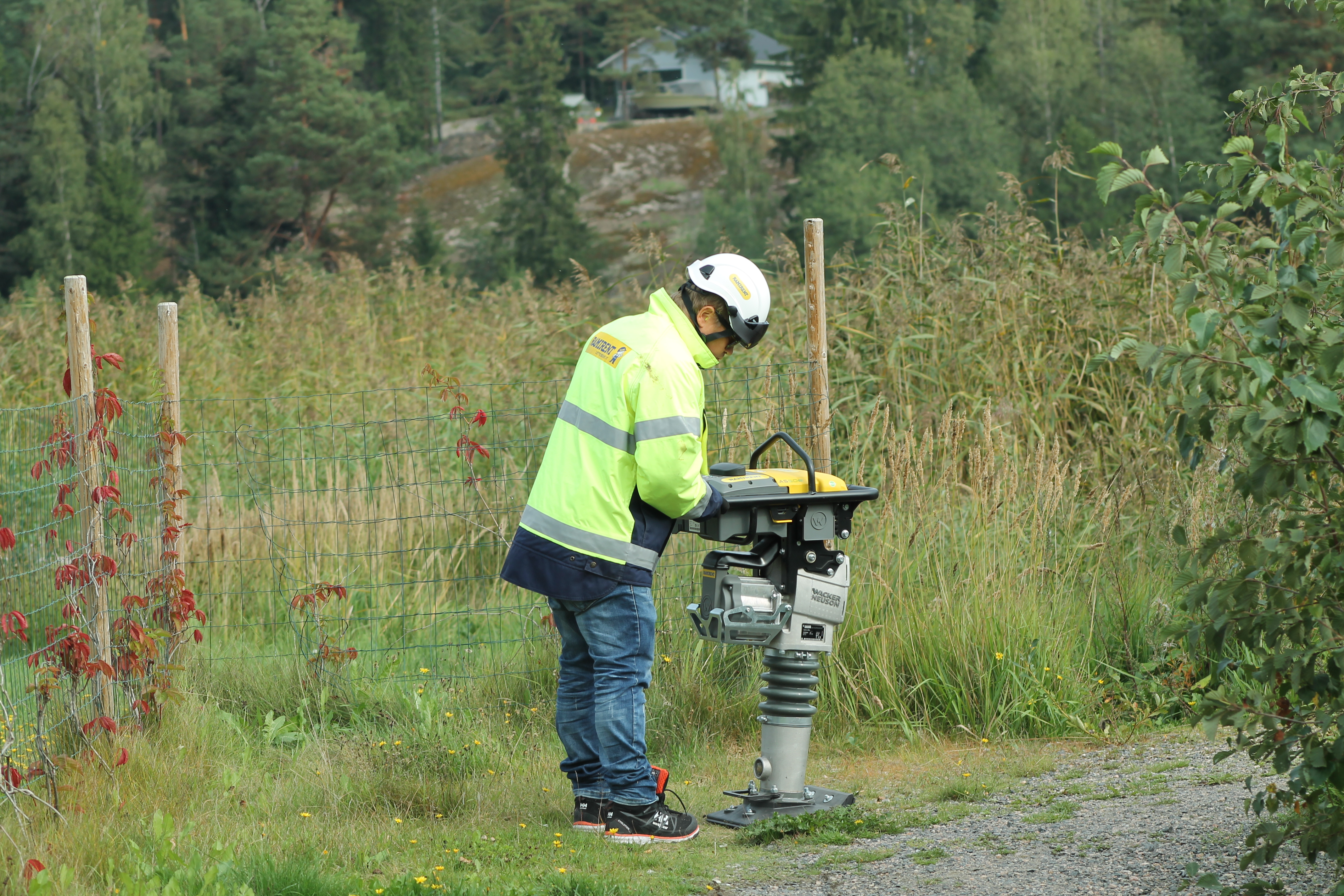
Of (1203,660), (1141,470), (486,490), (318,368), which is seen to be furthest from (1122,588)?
(318,368)

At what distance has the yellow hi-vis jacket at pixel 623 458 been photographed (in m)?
4.32

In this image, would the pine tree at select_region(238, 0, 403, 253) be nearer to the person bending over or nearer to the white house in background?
the white house in background

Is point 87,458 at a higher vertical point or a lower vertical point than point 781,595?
higher

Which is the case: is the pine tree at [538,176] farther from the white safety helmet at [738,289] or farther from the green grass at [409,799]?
the white safety helmet at [738,289]

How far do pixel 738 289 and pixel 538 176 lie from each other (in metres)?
44.3

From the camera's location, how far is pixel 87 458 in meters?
5.15

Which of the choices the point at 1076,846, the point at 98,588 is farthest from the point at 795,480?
the point at 98,588

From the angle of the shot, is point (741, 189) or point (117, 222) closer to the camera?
point (117, 222)

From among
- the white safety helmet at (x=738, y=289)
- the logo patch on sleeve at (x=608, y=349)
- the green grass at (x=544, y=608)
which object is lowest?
the green grass at (x=544, y=608)

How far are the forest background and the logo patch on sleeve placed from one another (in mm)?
35315

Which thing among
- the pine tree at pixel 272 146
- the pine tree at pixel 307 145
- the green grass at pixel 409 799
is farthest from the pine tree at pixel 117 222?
the green grass at pixel 409 799

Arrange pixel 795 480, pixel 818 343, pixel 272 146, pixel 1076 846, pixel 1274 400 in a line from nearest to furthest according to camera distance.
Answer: pixel 1274 400
pixel 1076 846
pixel 795 480
pixel 818 343
pixel 272 146

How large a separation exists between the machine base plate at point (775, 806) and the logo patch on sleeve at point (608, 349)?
1.74 meters

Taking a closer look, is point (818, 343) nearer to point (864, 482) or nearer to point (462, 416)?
point (864, 482)
